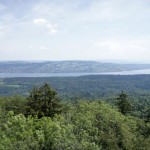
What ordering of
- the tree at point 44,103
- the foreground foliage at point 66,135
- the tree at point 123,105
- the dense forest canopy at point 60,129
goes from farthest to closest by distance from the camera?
the tree at point 123,105
the tree at point 44,103
the dense forest canopy at point 60,129
the foreground foliage at point 66,135

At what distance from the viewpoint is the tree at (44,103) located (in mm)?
60000

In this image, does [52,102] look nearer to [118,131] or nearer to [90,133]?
[118,131]

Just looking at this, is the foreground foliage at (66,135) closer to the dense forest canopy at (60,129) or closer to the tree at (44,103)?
the dense forest canopy at (60,129)

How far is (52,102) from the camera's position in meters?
61.2

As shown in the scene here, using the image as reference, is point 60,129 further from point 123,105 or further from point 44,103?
point 123,105

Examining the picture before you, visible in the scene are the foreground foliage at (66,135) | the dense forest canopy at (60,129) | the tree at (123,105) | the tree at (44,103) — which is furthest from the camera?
the tree at (123,105)

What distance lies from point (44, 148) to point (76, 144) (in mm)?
4211

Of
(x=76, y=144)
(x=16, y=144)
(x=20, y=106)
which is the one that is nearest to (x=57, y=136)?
→ (x=76, y=144)

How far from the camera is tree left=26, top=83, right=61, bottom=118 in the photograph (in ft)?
197

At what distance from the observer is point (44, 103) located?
60.8m

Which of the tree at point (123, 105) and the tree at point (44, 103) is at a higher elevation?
the tree at point (44, 103)

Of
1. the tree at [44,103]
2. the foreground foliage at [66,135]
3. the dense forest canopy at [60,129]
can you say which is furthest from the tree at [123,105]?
the foreground foliage at [66,135]

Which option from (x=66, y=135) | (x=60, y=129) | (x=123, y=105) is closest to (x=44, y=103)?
(x=60, y=129)

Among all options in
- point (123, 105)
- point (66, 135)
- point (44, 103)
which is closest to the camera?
point (66, 135)
